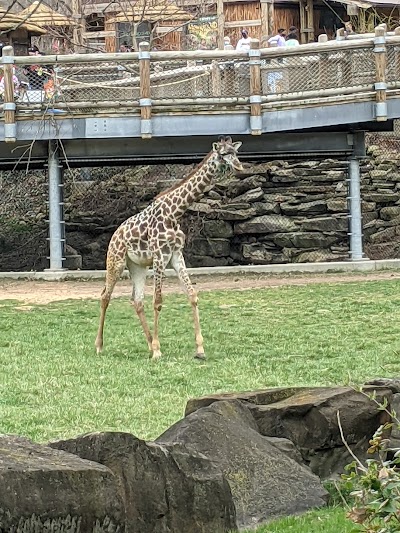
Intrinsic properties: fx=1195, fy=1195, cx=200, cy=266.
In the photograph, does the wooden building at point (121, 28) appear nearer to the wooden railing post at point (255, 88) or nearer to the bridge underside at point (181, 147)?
the bridge underside at point (181, 147)

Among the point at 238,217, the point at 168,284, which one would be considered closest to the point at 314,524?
the point at 168,284

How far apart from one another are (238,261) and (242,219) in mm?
1052

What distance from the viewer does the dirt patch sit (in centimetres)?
1835

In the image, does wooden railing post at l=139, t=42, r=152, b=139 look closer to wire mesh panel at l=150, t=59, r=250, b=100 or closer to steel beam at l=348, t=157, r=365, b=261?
wire mesh panel at l=150, t=59, r=250, b=100

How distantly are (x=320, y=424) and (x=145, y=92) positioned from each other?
13.9 m

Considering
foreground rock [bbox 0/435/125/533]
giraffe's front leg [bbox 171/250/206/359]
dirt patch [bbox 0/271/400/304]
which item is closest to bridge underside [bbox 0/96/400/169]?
dirt patch [bbox 0/271/400/304]

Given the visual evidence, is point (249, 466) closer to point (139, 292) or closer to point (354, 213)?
point (139, 292)

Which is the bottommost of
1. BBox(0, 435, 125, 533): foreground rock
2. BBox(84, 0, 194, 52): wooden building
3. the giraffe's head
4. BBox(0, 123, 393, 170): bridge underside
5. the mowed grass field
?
the mowed grass field

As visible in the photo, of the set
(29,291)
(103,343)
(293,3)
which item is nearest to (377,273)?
(29,291)

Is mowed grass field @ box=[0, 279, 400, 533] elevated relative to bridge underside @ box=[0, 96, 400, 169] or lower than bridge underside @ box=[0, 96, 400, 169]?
lower

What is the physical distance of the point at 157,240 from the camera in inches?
493

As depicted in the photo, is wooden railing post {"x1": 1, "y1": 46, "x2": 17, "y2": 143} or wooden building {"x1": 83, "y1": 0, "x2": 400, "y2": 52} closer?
wooden railing post {"x1": 1, "y1": 46, "x2": 17, "y2": 143}

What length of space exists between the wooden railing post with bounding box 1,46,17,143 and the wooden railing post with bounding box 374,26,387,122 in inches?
240

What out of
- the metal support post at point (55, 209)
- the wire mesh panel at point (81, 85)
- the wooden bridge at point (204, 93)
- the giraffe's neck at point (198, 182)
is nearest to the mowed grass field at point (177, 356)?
the giraffe's neck at point (198, 182)
